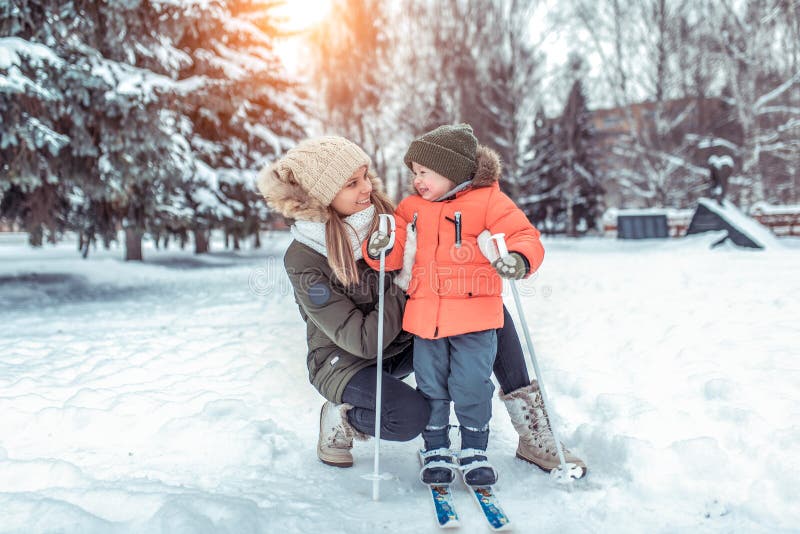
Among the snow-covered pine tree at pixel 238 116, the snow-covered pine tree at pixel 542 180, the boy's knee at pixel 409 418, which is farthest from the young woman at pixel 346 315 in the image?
the snow-covered pine tree at pixel 542 180

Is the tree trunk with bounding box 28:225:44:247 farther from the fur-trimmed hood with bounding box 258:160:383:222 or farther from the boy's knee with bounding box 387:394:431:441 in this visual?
the boy's knee with bounding box 387:394:431:441

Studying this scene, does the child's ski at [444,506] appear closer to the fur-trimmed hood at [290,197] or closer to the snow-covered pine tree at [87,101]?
the fur-trimmed hood at [290,197]

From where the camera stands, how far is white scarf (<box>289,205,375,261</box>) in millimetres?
2211

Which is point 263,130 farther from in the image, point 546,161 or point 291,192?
point 546,161

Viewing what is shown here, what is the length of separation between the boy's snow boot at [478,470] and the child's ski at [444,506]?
0.10 m

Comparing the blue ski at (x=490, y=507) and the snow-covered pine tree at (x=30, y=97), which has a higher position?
the snow-covered pine tree at (x=30, y=97)

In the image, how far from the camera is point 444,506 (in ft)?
6.06

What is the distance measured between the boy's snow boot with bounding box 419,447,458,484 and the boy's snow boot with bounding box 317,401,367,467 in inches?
13.2

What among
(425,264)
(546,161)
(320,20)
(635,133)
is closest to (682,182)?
(546,161)

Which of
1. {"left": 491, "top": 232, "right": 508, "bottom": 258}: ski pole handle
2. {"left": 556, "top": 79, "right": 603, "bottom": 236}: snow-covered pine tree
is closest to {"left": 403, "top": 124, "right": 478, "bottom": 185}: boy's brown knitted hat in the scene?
{"left": 491, "top": 232, "right": 508, "bottom": 258}: ski pole handle

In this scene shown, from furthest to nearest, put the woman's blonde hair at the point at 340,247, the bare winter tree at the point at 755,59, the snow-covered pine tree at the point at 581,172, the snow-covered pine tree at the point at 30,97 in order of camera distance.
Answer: the snow-covered pine tree at the point at 581,172, the bare winter tree at the point at 755,59, the snow-covered pine tree at the point at 30,97, the woman's blonde hair at the point at 340,247

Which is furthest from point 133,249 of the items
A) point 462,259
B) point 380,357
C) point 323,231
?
point 462,259

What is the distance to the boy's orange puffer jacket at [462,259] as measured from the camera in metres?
2.03

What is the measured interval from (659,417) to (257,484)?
187 centimetres
